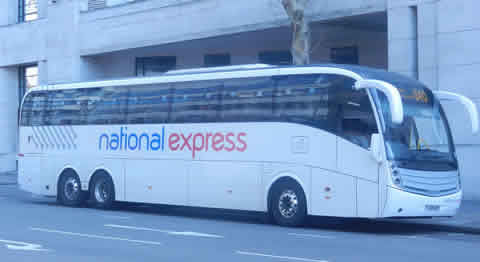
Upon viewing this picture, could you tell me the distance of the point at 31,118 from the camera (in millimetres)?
23953

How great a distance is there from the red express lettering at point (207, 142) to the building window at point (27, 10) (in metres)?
20.7

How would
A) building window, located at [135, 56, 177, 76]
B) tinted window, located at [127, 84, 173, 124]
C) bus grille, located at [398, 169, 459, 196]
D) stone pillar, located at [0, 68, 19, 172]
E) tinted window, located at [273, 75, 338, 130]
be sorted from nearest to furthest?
bus grille, located at [398, 169, 459, 196]
tinted window, located at [273, 75, 338, 130]
tinted window, located at [127, 84, 173, 124]
building window, located at [135, 56, 177, 76]
stone pillar, located at [0, 68, 19, 172]

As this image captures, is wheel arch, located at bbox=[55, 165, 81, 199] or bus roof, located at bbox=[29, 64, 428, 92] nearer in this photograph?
bus roof, located at bbox=[29, 64, 428, 92]

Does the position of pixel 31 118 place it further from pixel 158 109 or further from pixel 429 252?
pixel 429 252

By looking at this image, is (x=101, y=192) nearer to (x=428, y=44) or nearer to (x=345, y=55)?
(x=428, y=44)

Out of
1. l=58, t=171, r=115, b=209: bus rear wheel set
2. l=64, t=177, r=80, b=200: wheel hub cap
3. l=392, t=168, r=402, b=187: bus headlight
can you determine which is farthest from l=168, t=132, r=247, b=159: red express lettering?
l=64, t=177, r=80, b=200: wheel hub cap

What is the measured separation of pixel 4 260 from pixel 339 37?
18151 mm

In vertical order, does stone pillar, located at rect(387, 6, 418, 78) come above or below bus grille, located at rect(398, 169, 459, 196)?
above

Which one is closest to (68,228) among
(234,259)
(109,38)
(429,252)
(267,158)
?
(267,158)

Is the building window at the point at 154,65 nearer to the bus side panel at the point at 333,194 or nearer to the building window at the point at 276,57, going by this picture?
the building window at the point at 276,57

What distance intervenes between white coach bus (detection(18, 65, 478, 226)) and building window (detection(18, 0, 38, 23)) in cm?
1613

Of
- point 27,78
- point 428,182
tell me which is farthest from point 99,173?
point 27,78

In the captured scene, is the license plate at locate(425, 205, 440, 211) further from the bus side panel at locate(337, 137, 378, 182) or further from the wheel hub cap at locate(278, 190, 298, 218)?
the wheel hub cap at locate(278, 190, 298, 218)

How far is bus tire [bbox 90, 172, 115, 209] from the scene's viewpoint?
21.4 m
